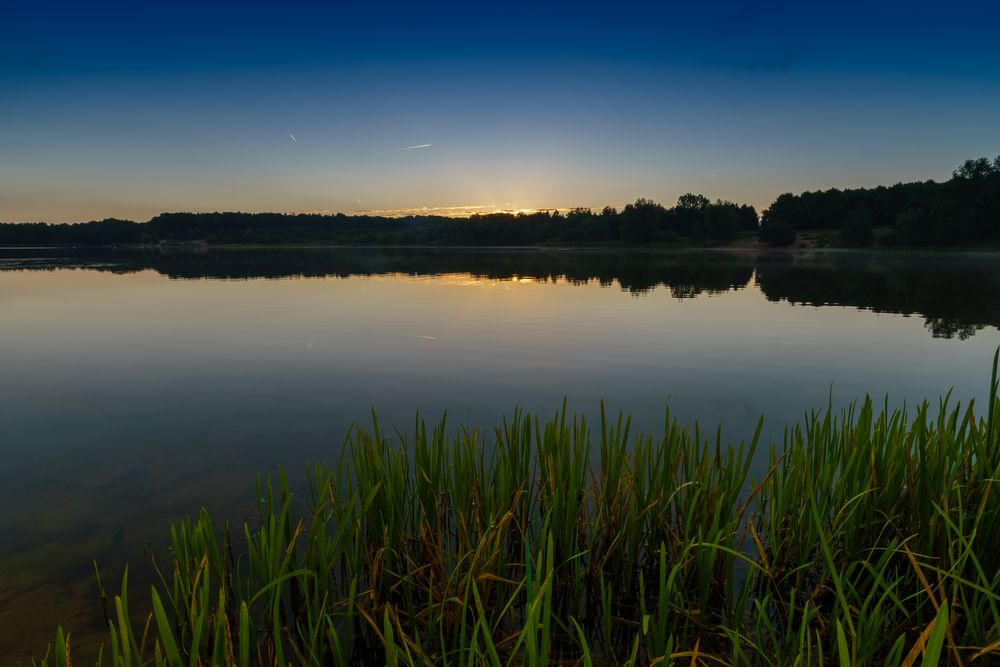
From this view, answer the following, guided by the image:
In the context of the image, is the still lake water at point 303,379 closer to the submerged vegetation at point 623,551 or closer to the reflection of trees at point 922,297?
the reflection of trees at point 922,297

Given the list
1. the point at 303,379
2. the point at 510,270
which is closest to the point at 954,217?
the point at 510,270

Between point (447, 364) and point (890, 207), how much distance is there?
226 metres

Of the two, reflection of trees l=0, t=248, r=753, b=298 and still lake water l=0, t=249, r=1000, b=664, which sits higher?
reflection of trees l=0, t=248, r=753, b=298

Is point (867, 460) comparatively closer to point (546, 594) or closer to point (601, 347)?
point (546, 594)

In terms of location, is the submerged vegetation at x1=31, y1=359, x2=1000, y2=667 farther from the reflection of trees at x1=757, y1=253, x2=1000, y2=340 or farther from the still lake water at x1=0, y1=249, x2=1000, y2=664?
the reflection of trees at x1=757, y1=253, x2=1000, y2=340

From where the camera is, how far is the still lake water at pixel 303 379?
Answer: 8.35 metres

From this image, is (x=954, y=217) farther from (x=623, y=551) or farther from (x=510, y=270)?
(x=623, y=551)

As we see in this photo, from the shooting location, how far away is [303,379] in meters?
16.8

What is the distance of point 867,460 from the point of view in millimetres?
→ 6078

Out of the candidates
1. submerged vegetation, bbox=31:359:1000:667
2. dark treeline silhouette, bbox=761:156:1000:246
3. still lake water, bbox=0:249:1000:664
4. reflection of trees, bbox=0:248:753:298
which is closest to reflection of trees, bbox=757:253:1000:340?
still lake water, bbox=0:249:1000:664

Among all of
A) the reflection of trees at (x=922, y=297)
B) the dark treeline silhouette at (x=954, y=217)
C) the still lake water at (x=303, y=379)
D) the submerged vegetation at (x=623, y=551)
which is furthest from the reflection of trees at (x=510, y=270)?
the dark treeline silhouette at (x=954, y=217)

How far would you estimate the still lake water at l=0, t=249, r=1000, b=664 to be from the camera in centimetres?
835

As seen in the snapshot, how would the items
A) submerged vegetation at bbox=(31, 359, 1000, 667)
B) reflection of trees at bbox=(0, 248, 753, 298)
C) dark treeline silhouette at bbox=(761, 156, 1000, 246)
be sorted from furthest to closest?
1. dark treeline silhouette at bbox=(761, 156, 1000, 246)
2. reflection of trees at bbox=(0, 248, 753, 298)
3. submerged vegetation at bbox=(31, 359, 1000, 667)

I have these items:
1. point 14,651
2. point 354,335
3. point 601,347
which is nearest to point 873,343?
point 601,347
